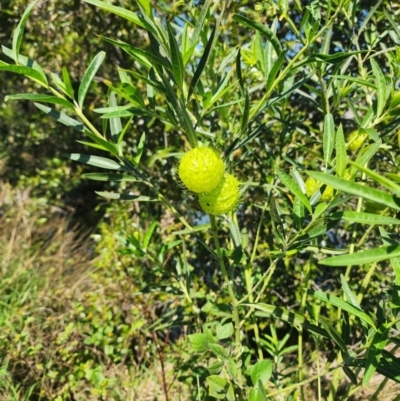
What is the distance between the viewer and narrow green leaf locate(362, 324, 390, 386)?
1.94ft

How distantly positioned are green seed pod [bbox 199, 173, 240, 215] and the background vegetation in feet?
0.20

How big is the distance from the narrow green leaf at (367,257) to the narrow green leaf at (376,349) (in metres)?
0.20

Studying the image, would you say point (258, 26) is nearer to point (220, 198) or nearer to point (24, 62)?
point (220, 198)

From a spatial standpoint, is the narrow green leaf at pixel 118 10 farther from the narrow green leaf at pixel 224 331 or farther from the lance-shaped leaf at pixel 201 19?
the narrow green leaf at pixel 224 331

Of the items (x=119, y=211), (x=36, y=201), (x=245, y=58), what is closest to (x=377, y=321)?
(x=245, y=58)

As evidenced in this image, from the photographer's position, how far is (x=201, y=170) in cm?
60

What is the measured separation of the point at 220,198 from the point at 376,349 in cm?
31

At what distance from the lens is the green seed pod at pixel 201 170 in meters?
0.60

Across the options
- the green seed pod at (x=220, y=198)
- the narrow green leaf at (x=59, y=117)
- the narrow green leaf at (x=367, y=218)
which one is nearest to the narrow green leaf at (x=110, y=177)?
the narrow green leaf at (x=59, y=117)

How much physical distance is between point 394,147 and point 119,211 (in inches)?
68.6

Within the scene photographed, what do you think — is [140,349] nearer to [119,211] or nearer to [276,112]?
[119,211]

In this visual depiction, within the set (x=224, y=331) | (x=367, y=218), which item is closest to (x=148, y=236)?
(x=224, y=331)

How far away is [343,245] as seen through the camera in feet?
6.02

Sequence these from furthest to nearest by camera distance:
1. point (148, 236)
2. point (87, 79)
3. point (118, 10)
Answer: point (148, 236) → point (87, 79) → point (118, 10)
